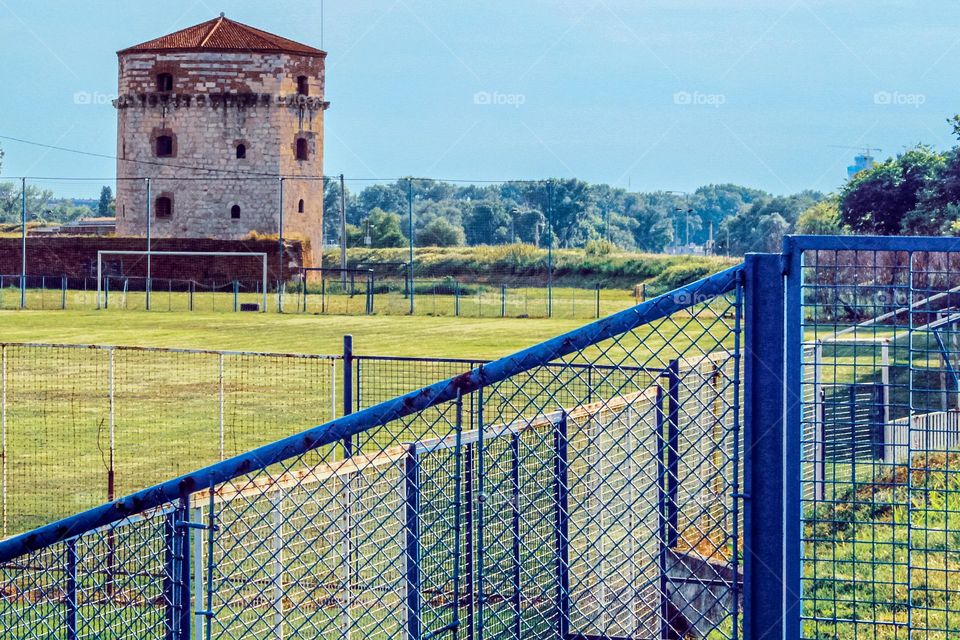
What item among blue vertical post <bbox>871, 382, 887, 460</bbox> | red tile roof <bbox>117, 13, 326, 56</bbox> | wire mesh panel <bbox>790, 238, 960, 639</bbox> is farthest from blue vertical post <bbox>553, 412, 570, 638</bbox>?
red tile roof <bbox>117, 13, 326, 56</bbox>

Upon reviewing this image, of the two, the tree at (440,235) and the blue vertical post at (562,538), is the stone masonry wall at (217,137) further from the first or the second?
the blue vertical post at (562,538)

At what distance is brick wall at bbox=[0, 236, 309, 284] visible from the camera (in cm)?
5956

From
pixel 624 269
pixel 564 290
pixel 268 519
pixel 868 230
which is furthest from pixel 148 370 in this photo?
pixel 624 269

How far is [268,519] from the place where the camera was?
263 inches

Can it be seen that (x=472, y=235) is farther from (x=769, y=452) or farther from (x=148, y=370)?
(x=769, y=452)

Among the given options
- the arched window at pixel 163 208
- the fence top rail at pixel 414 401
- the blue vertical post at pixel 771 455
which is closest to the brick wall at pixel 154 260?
the arched window at pixel 163 208

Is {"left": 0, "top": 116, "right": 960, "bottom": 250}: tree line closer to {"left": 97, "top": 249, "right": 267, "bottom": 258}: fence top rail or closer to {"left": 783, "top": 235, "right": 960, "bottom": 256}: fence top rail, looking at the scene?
{"left": 97, "top": 249, "right": 267, "bottom": 258}: fence top rail

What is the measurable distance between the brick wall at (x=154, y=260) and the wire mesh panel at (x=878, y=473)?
46.9 m

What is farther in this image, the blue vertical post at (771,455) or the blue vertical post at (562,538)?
the blue vertical post at (562,538)

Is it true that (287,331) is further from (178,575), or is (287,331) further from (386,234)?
(386,234)

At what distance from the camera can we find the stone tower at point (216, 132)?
66938 millimetres

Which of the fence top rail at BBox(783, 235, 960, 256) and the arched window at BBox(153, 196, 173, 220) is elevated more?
the arched window at BBox(153, 196, 173, 220)

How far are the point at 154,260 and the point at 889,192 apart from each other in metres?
31.1

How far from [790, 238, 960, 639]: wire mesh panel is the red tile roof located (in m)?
56.2
